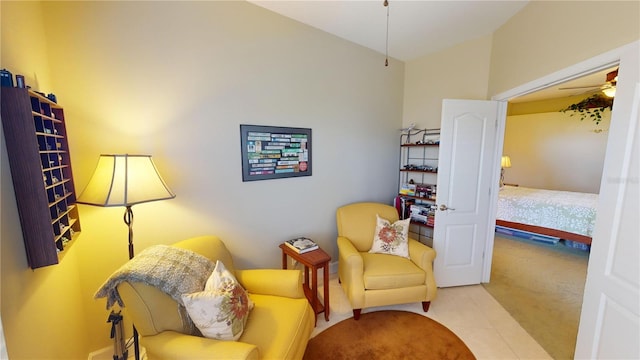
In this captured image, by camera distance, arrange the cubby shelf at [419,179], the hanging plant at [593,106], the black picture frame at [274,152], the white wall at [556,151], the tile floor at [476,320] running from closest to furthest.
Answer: the tile floor at [476,320]
the black picture frame at [274,152]
the cubby shelf at [419,179]
the hanging plant at [593,106]
the white wall at [556,151]

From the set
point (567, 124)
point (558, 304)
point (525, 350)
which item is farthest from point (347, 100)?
point (567, 124)

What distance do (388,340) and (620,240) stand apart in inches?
60.8

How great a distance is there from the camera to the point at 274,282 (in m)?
1.69

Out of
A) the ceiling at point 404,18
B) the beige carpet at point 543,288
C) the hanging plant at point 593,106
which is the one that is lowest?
the beige carpet at point 543,288

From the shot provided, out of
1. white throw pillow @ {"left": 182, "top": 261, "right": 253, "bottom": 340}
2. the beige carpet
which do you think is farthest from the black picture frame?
the beige carpet

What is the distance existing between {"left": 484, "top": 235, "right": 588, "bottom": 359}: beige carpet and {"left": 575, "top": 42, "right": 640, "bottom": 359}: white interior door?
0.79 metres

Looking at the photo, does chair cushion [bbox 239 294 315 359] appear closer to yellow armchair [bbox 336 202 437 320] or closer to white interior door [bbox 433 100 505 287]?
yellow armchair [bbox 336 202 437 320]

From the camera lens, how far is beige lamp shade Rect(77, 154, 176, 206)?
4.04 ft

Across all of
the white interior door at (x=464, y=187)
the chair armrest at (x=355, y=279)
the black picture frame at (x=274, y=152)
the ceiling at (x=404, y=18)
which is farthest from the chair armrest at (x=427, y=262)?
the ceiling at (x=404, y=18)

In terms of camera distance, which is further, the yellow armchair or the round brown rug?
the yellow armchair

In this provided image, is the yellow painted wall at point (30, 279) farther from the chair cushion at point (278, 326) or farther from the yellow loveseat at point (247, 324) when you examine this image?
the chair cushion at point (278, 326)

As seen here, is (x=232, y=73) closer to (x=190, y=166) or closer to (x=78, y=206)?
(x=190, y=166)

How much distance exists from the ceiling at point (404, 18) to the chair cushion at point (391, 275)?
2.21m

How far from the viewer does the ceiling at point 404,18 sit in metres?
1.99
